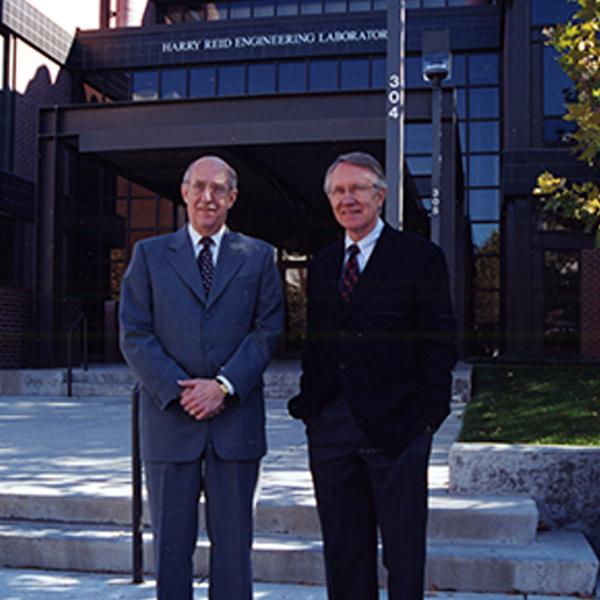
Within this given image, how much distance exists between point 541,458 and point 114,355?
15957mm

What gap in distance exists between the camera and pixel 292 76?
21125 millimetres

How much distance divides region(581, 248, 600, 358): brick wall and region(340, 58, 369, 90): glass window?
25.0 ft

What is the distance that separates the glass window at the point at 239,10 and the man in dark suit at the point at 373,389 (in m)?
22.9

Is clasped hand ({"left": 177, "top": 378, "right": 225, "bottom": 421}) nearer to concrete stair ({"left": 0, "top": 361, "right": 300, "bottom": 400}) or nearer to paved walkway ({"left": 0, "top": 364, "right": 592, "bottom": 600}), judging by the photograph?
paved walkway ({"left": 0, "top": 364, "right": 592, "bottom": 600})

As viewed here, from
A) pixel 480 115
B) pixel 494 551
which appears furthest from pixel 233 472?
pixel 480 115

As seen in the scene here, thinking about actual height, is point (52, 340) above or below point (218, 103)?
below

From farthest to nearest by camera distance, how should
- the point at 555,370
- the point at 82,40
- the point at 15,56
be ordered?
1. the point at 82,40
2. the point at 15,56
3. the point at 555,370

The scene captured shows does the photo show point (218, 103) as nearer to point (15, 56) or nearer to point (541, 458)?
point (15, 56)

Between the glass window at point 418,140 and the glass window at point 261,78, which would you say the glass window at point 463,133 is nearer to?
the glass window at point 418,140

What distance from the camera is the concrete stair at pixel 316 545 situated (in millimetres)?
4113

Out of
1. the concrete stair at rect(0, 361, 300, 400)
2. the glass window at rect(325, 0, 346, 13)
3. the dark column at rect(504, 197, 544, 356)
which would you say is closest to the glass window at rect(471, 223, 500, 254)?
the dark column at rect(504, 197, 544, 356)

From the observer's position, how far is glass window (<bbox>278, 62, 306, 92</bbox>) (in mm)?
21062

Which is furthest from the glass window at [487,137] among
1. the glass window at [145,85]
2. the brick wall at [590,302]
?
the glass window at [145,85]

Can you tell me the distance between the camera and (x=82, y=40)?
70.6 feet
